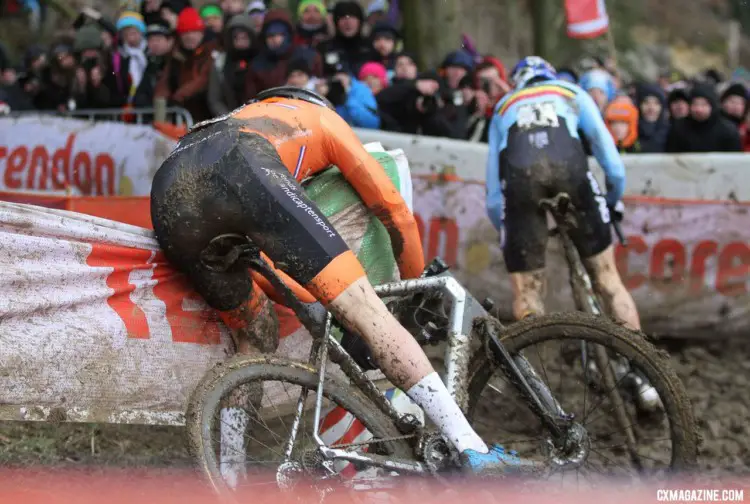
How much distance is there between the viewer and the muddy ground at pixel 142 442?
5.45 m

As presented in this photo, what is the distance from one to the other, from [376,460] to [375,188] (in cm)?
122

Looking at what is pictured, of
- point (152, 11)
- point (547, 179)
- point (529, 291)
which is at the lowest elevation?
point (529, 291)

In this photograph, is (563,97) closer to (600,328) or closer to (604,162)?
(604,162)

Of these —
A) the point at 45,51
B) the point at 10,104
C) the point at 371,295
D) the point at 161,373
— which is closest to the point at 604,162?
the point at 371,295

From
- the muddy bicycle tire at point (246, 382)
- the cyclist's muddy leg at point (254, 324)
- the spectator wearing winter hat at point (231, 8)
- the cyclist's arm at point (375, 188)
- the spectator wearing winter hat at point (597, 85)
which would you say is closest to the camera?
the muddy bicycle tire at point (246, 382)

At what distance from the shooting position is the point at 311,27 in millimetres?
11227

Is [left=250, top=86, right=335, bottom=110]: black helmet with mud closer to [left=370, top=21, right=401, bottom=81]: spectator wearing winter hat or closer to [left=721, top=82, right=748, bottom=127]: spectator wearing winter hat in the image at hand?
[left=370, top=21, right=401, bottom=81]: spectator wearing winter hat

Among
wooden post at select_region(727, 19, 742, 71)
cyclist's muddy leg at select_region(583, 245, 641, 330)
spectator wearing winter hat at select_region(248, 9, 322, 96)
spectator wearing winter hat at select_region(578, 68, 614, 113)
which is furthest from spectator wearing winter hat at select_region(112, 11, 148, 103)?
wooden post at select_region(727, 19, 742, 71)

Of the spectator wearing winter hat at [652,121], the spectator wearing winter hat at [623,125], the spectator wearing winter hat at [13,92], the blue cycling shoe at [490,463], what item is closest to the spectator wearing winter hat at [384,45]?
the spectator wearing winter hat at [623,125]

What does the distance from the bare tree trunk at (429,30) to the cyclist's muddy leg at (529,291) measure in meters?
7.71

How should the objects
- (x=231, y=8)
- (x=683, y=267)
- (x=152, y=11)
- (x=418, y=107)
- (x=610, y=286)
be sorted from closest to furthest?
(x=610, y=286), (x=683, y=267), (x=418, y=107), (x=231, y=8), (x=152, y=11)

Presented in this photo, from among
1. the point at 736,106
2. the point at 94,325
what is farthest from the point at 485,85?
the point at 94,325

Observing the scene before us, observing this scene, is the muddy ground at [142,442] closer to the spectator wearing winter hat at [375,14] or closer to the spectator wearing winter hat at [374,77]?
the spectator wearing winter hat at [374,77]

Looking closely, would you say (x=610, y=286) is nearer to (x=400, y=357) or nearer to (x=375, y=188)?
(x=375, y=188)
